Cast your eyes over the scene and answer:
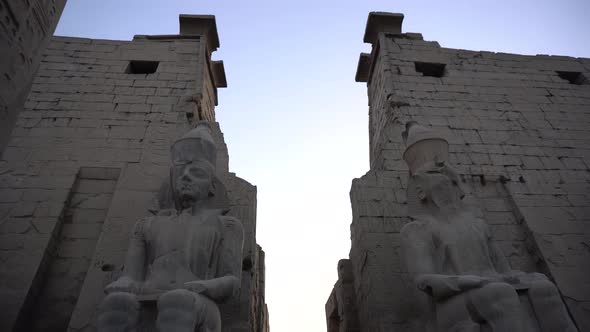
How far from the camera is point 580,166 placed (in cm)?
622

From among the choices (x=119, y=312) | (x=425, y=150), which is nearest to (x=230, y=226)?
(x=119, y=312)

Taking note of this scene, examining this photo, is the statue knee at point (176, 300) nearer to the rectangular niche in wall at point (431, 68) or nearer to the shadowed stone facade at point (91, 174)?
the shadowed stone facade at point (91, 174)

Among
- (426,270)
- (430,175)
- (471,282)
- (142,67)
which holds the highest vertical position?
(142,67)

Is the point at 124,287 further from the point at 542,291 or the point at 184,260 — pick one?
the point at 542,291

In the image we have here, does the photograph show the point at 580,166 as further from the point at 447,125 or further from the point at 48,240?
the point at 48,240

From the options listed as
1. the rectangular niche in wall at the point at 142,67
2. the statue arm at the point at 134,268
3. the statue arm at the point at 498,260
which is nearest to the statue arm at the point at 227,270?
the statue arm at the point at 134,268

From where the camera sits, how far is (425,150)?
13.8ft

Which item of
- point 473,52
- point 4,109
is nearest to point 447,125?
point 473,52

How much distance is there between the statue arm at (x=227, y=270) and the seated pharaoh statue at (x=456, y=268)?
1.34 m

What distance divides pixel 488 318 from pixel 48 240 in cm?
432

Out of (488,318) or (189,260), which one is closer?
(488,318)

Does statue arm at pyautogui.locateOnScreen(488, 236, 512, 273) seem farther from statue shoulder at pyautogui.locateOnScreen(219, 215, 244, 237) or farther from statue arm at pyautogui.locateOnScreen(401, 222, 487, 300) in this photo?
statue shoulder at pyautogui.locateOnScreen(219, 215, 244, 237)

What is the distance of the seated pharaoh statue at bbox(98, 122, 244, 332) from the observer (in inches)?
109

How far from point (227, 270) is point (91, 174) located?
310cm
